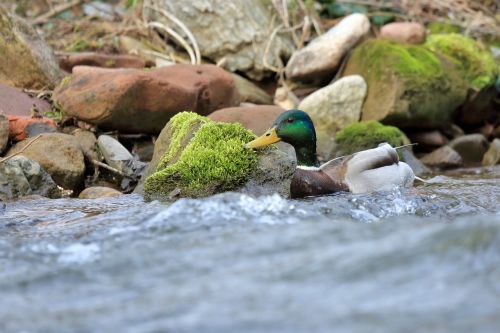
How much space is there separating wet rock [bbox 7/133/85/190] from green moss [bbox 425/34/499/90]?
5779 millimetres

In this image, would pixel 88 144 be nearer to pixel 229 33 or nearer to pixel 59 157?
pixel 59 157

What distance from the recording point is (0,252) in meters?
4.00

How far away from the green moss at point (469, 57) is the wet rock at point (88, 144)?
5.25 m

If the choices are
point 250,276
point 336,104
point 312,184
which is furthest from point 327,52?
point 250,276

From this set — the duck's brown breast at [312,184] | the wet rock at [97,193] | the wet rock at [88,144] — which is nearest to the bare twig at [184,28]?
the wet rock at [88,144]

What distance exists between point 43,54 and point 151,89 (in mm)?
1892

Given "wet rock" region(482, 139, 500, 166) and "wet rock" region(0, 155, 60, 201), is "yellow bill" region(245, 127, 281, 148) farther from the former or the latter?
"wet rock" region(482, 139, 500, 166)

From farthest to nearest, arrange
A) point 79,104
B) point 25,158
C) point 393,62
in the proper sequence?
1. point 393,62
2. point 79,104
3. point 25,158

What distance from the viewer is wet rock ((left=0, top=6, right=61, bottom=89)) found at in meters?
9.27

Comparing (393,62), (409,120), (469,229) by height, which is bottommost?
(409,120)

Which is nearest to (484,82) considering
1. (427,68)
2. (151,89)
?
(427,68)

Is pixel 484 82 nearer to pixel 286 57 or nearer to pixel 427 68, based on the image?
pixel 427 68

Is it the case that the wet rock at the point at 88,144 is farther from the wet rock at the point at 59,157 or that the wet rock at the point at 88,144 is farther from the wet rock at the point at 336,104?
the wet rock at the point at 336,104

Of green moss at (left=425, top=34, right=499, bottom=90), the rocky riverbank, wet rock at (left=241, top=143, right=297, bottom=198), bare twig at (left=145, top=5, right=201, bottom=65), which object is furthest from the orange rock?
green moss at (left=425, top=34, right=499, bottom=90)
